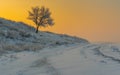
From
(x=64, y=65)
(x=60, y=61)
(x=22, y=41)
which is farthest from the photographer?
(x=22, y=41)

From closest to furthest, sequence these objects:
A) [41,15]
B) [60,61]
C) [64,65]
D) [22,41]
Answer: [64,65] → [60,61] → [22,41] → [41,15]

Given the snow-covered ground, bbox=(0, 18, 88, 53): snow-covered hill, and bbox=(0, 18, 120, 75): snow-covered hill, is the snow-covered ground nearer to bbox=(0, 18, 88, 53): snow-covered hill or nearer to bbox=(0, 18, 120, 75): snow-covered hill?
bbox=(0, 18, 120, 75): snow-covered hill

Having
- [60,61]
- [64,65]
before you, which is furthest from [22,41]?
[64,65]

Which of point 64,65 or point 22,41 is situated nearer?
point 64,65

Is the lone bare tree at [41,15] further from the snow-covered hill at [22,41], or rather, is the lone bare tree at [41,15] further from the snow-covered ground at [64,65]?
the snow-covered ground at [64,65]

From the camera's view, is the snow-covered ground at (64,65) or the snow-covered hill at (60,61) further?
the snow-covered hill at (60,61)

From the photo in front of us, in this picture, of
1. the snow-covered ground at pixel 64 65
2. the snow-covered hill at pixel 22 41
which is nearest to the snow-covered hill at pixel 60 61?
the snow-covered ground at pixel 64 65

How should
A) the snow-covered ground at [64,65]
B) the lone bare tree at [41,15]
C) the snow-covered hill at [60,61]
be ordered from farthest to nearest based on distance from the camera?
the lone bare tree at [41,15], the snow-covered hill at [60,61], the snow-covered ground at [64,65]

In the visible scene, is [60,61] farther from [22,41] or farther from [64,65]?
[22,41]

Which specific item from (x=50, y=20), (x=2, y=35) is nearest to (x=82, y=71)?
(x=2, y=35)

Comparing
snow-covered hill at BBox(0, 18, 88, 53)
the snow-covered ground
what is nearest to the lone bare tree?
snow-covered hill at BBox(0, 18, 88, 53)

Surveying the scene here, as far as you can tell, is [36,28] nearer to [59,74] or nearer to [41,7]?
[41,7]

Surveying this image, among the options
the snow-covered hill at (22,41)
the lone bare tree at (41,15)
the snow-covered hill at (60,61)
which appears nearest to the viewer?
the snow-covered hill at (60,61)

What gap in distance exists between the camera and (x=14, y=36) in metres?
62.2
